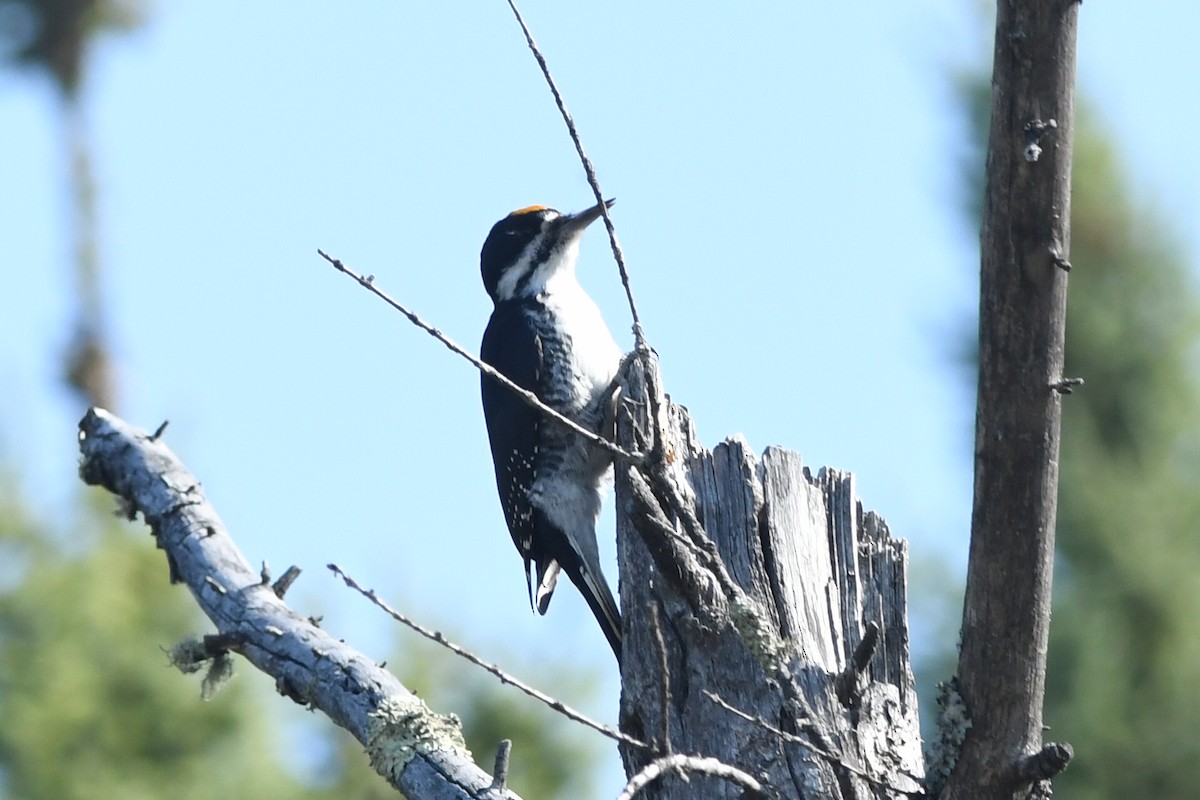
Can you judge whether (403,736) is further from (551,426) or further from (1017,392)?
(551,426)

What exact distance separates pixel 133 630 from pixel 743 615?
7500 millimetres

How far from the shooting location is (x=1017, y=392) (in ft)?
8.09

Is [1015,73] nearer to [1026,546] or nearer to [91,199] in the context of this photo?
[1026,546]

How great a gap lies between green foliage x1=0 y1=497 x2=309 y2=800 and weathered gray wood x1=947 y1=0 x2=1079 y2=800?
702 cm

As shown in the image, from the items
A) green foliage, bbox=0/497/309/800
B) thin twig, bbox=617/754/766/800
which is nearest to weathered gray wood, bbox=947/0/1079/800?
thin twig, bbox=617/754/766/800

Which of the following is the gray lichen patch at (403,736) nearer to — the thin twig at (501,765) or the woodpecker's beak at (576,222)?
the thin twig at (501,765)

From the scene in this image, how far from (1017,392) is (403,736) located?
67.3 inches

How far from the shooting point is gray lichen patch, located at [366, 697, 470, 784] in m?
3.42

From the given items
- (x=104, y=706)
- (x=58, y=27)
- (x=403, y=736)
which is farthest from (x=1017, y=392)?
(x=58, y=27)

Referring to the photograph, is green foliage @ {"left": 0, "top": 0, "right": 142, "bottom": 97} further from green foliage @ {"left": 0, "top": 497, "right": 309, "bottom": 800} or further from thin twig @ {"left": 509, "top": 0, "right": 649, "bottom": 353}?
thin twig @ {"left": 509, "top": 0, "right": 649, "bottom": 353}

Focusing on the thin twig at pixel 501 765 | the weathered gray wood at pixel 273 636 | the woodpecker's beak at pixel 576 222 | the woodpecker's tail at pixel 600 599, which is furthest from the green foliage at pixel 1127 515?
the thin twig at pixel 501 765

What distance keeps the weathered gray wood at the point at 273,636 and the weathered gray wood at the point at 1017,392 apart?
1111 millimetres

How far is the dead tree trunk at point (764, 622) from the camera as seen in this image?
9.91ft

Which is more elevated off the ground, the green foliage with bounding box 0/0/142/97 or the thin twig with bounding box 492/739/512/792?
the green foliage with bounding box 0/0/142/97
